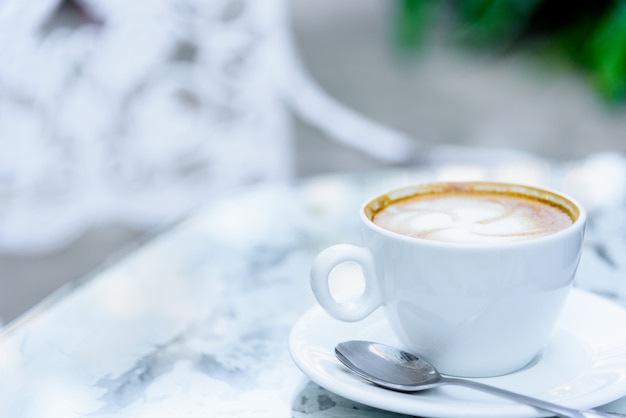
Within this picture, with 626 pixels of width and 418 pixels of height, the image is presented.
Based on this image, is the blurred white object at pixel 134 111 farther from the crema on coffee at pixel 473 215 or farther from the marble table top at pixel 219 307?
the crema on coffee at pixel 473 215

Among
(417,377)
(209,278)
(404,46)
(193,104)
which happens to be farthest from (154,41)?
(404,46)

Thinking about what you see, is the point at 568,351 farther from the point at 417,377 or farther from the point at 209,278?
the point at 209,278

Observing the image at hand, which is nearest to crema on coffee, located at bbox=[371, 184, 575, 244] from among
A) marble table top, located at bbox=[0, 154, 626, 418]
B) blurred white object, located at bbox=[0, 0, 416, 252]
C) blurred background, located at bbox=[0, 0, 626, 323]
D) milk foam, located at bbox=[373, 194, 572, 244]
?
milk foam, located at bbox=[373, 194, 572, 244]

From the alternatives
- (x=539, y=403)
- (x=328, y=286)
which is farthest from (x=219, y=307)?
(x=539, y=403)

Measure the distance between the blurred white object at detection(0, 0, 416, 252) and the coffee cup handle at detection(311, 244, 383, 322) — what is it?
756 millimetres

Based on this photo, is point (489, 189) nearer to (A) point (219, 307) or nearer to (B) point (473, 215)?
(B) point (473, 215)

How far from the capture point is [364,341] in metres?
0.50

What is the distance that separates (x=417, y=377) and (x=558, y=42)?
10.2 feet

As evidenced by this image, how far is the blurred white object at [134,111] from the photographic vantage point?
1.21 m

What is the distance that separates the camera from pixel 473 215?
52cm

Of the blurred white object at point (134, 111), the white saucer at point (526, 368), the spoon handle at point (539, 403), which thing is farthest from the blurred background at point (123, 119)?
the spoon handle at point (539, 403)

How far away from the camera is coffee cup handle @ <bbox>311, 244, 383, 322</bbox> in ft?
1.57

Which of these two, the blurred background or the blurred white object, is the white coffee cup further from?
the blurred white object

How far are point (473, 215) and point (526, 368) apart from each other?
0.34ft
